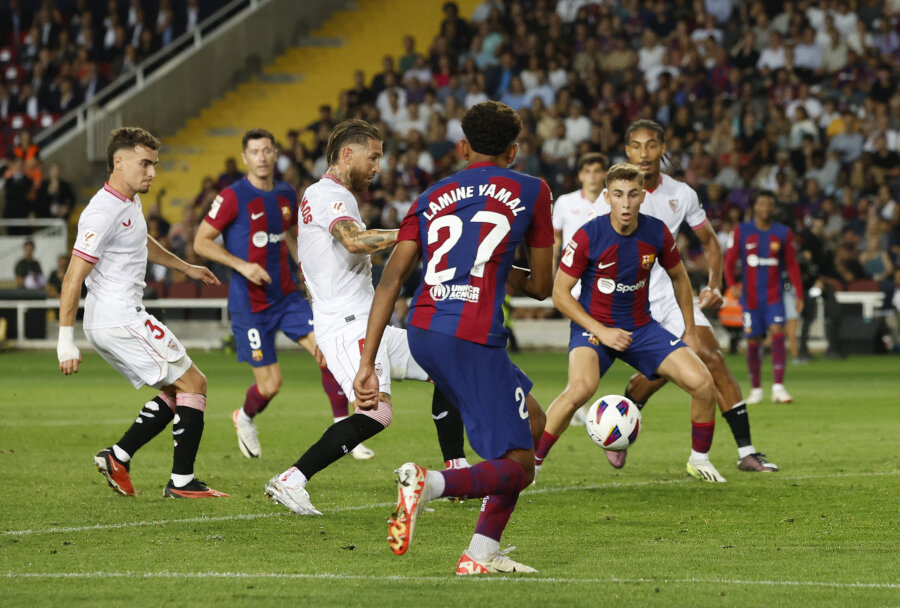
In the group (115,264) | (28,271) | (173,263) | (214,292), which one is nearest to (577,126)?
(214,292)

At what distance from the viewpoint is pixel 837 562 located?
6.16 m

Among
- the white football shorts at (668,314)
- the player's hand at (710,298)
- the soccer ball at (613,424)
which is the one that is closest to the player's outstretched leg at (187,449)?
the soccer ball at (613,424)

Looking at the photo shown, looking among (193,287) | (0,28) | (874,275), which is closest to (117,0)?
(0,28)

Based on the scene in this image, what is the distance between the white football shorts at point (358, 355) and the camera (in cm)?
789

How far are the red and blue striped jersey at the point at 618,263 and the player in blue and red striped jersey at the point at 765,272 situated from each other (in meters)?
6.58

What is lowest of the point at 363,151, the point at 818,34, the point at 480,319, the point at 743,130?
the point at 480,319

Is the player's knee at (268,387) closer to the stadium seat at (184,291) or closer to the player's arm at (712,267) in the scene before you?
the player's arm at (712,267)

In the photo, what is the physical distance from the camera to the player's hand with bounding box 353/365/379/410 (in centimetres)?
582

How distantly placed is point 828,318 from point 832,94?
543 cm

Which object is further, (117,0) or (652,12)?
(117,0)

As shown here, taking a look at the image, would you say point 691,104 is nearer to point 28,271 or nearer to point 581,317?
point 28,271

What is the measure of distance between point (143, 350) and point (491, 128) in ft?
10.9

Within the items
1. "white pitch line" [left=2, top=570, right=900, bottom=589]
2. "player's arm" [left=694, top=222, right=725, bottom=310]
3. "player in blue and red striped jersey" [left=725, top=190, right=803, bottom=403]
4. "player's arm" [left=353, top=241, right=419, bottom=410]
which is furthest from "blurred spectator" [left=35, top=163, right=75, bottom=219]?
"player's arm" [left=353, top=241, right=419, bottom=410]

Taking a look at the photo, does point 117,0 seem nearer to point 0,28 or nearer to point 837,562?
point 0,28
